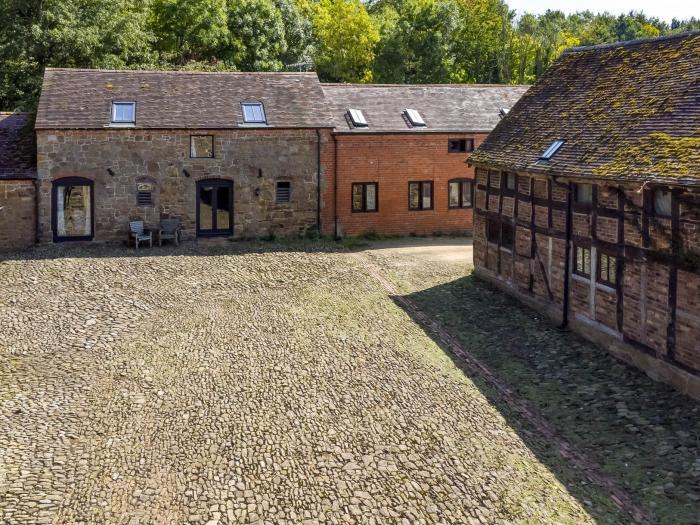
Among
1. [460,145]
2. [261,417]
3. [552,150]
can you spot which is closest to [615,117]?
[552,150]

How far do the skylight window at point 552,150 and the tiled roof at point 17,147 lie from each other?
666 inches

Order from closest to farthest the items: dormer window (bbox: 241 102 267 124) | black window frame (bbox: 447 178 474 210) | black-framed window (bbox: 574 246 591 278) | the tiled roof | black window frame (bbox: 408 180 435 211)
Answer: black-framed window (bbox: 574 246 591 278) < the tiled roof < dormer window (bbox: 241 102 267 124) < black window frame (bbox: 408 180 435 211) < black window frame (bbox: 447 178 474 210)

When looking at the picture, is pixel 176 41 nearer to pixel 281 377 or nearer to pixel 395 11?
pixel 395 11

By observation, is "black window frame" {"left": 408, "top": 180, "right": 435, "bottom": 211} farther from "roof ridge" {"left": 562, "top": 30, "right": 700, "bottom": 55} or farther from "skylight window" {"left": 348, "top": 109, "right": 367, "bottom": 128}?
"roof ridge" {"left": 562, "top": 30, "right": 700, "bottom": 55}

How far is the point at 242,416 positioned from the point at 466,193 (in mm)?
19461

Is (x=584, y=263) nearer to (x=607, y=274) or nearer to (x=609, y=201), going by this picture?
(x=607, y=274)

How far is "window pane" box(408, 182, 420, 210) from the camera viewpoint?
2939 cm

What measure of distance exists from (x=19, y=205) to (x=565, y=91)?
17958mm

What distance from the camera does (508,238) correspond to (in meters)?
20.3

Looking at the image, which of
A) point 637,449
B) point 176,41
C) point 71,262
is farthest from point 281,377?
point 176,41

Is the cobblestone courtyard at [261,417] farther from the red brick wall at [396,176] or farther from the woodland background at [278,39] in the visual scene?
the woodland background at [278,39]

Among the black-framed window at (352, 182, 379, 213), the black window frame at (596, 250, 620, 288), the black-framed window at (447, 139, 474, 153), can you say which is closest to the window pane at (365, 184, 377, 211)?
the black-framed window at (352, 182, 379, 213)

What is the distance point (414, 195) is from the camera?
2947cm

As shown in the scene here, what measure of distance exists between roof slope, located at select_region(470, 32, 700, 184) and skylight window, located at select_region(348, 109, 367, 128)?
7.69 m
